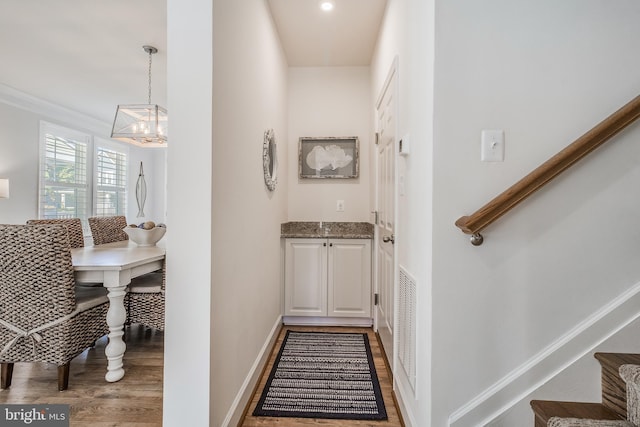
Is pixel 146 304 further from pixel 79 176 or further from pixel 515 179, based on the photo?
pixel 79 176

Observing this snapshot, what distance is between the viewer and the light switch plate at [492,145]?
4.04ft

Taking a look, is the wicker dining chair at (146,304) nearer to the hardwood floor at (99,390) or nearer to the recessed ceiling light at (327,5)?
the hardwood floor at (99,390)

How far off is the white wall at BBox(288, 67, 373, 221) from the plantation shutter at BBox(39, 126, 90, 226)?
390 cm

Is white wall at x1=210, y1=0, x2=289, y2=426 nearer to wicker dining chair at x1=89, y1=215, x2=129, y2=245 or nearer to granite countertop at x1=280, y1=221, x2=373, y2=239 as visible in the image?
granite countertop at x1=280, y1=221, x2=373, y2=239

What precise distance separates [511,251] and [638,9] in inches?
41.9

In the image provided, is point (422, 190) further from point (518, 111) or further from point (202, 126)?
point (202, 126)

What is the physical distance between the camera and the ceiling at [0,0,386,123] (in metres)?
2.38

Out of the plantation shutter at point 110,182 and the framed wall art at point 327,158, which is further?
the plantation shutter at point 110,182

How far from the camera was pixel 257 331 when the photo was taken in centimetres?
202

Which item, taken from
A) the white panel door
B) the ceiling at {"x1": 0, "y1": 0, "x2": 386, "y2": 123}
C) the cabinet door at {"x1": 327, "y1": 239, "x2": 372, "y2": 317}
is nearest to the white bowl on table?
the cabinet door at {"x1": 327, "y1": 239, "x2": 372, "y2": 317}

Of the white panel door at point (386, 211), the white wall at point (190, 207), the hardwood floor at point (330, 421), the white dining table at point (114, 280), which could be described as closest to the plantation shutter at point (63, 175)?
the white dining table at point (114, 280)

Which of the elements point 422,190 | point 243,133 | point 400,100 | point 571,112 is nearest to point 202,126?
point 243,133

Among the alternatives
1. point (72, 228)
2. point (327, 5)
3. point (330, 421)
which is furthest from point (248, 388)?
point (327, 5)

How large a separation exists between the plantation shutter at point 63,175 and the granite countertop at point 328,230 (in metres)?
3.95
